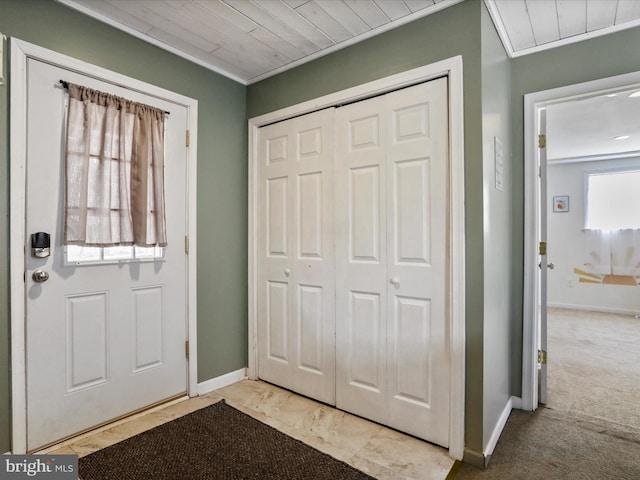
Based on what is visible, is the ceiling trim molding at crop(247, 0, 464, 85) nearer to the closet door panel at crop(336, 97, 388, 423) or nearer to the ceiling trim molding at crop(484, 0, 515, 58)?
the ceiling trim molding at crop(484, 0, 515, 58)

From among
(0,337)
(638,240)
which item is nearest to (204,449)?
(0,337)

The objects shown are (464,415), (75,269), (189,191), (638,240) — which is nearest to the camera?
(464,415)

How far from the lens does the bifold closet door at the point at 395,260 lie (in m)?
1.95

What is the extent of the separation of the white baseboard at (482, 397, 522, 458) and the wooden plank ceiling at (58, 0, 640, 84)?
2330mm

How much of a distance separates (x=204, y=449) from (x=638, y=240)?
6.50m

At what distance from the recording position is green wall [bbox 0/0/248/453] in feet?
6.41

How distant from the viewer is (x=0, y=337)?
1735 mm

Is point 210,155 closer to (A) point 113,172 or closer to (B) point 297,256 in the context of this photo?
(A) point 113,172

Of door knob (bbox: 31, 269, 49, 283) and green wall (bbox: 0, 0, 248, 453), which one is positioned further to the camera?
green wall (bbox: 0, 0, 248, 453)

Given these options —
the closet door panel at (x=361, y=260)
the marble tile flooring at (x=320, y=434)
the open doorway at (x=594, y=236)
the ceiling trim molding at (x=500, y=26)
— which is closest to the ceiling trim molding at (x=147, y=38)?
the closet door panel at (x=361, y=260)

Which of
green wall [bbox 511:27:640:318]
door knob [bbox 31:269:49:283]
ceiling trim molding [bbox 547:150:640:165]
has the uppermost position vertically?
ceiling trim molding [bbox 547:150:640:165]

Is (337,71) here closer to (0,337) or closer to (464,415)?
(464,415)

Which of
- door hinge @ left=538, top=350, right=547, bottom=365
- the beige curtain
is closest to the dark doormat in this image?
the beige curtain

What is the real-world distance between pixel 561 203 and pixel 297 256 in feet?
17.9
